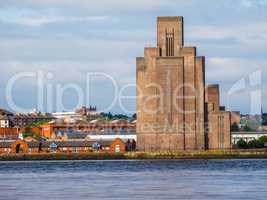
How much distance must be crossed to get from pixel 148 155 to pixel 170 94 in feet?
33.3

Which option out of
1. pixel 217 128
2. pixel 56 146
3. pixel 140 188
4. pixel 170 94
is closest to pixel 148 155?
pixel 170 94

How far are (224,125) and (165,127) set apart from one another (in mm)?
12074

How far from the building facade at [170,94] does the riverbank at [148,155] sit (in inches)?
194

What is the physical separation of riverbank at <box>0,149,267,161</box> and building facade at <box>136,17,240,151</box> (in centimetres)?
493

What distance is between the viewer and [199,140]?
14800 cm

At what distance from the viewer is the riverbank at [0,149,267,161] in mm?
139750

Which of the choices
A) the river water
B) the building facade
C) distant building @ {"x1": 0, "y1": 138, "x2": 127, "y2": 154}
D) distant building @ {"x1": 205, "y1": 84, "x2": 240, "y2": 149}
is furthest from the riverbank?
the river water

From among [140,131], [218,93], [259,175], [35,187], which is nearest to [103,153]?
[140,131]

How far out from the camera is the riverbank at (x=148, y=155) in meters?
140

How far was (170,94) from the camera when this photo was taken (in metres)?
145

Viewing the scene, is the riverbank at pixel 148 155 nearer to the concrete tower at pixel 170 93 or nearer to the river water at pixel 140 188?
the concrete tower at pixel 170 93

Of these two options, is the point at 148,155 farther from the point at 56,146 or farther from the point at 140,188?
the point at 140,188

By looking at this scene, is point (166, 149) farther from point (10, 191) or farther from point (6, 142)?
point (10, 191)

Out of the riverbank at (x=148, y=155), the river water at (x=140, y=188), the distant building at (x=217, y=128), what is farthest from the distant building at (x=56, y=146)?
the river water at (x=140, y=188)
